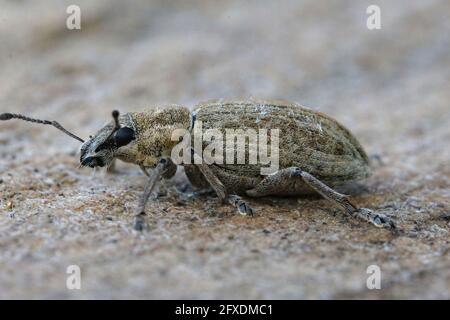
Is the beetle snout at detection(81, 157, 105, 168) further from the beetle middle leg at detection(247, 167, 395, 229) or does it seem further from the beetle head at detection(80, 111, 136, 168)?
the beetle middle leg at detection(247, 167, 395, 229)

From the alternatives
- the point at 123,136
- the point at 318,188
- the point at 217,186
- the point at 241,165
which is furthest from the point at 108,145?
the point at 318,188

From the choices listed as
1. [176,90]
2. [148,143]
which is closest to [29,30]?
[176,90]

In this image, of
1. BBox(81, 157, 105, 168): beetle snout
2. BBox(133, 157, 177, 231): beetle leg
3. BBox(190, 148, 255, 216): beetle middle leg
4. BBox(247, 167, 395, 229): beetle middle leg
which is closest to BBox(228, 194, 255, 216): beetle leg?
BBox(190, 148, 255, 216): beetle middle leg

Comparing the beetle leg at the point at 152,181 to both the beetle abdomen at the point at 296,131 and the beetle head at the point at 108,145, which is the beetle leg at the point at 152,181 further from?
the beetle abdomen at the point at 296,131

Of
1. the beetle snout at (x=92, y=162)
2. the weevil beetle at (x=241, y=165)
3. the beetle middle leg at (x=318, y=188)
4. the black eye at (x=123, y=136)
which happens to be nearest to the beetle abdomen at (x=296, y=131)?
the weevil beetle at (x=241, y=165)

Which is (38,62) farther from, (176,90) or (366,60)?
(366,60)

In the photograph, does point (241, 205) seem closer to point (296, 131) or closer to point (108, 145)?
point (296, 131)
